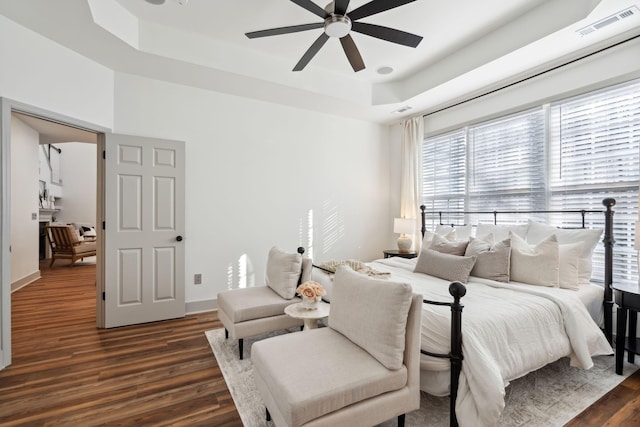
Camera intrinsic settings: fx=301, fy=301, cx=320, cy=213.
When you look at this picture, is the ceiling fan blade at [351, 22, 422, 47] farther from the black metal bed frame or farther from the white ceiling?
the black metal bed frame

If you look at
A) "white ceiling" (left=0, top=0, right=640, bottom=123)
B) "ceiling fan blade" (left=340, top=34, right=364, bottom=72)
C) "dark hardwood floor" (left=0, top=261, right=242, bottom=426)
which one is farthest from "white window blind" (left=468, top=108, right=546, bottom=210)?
"dark hardwood floor" (left=0, top=261, right=242, bottom=426)

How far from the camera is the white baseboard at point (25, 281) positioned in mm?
4887

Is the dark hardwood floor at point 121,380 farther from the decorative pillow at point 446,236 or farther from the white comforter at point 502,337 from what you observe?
the decorative pillow at point 446,236

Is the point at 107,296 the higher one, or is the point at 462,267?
the point at 462,267

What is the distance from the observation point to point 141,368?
2.53 m

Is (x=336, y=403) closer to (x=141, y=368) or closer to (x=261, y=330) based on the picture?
(x=261, y=330)

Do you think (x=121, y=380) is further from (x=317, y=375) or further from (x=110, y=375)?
(x=317, y=375)

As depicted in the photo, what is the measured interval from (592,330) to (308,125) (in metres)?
4.06

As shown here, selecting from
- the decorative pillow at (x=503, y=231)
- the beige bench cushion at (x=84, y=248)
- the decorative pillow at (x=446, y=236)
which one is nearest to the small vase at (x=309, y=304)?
the decorative pillow at (x=446, y=236)

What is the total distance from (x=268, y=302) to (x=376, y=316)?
4.70ft

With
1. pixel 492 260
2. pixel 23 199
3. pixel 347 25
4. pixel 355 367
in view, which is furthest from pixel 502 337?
pixel 23 199

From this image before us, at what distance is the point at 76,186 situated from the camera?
30.4 feet

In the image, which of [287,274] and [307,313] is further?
[287,274]

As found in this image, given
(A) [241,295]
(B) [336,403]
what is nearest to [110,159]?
(A) [241,295]
